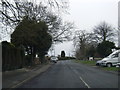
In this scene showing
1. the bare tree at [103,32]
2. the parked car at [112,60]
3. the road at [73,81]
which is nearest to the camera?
the road at [73,81]

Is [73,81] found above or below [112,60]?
below

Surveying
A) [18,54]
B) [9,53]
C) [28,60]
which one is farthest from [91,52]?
[9,53]

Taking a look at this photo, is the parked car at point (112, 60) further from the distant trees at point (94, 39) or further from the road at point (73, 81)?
the distant trees at point (94, 39)

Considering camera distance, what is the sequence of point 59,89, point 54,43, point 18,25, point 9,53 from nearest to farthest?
point 59,89 → point 18,25 → point 9,53 → point 54,43

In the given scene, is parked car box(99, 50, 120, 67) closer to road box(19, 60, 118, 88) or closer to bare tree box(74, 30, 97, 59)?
road box(19, 60, 118, 88)

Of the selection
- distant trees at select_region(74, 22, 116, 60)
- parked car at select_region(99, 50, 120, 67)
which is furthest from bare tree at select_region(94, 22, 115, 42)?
parked car at select_region(99, 50, 120, 67)

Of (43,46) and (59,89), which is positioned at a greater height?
(43,46)

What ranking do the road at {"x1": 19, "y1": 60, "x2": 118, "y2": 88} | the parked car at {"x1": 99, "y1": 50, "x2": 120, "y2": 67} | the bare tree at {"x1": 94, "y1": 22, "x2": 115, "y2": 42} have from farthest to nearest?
the bare tree at {"x1": 94, "y1": 22, "x2": 115, "y2": 42} < the parked car at {"x1": 99, "y1": 50, "x2": 120, "y2": 67} < the road at {"x1": 19, "y1": 60, "x2": 118, "y2": 88}

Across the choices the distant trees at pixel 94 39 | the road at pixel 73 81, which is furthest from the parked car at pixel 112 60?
the distant trees at pixel 94 39

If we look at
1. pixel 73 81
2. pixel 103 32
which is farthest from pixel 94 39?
pixel 73 81

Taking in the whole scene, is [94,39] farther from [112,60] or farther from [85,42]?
[112,60]

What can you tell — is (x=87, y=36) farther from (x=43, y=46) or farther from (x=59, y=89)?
(x=59, y=89)

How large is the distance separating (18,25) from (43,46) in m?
29.1

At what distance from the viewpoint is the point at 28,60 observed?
161 ft
